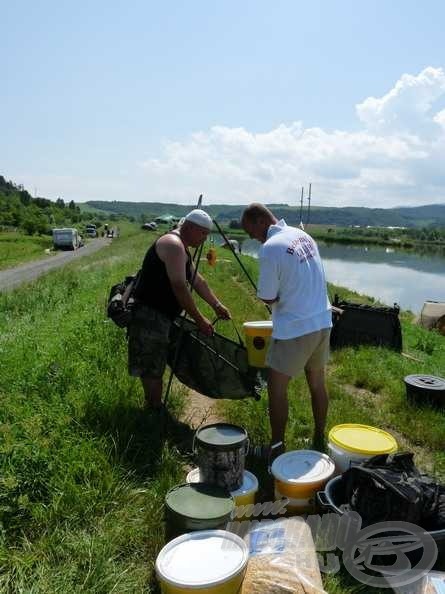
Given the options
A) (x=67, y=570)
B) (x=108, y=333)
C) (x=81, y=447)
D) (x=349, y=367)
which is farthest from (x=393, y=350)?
(x=67, y=570)

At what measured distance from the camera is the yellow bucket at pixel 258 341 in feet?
14.1

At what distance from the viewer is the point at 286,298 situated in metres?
3.75

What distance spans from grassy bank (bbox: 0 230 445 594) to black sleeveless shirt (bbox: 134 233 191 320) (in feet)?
3.16

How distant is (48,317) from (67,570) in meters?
7.18

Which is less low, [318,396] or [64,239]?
[318,396]

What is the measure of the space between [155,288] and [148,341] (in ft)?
1.65

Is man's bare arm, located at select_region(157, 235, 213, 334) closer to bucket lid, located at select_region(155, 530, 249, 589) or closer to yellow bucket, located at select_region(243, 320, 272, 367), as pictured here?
yellow bucket, located at select_region(243, 320, 272, 367)

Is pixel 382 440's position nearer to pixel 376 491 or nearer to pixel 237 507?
pixel 376 491

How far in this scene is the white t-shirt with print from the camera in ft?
12.0

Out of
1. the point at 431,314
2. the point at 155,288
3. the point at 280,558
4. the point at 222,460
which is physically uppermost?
the point at 155,288

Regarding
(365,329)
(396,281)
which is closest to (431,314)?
(365,329)

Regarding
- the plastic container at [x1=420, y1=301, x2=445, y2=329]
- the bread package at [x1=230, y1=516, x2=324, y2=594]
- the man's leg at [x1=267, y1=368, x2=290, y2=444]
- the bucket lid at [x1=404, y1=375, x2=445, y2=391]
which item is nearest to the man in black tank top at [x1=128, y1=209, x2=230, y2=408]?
the man's leg at [x1=267, y1=368, x2=290, y2=444]

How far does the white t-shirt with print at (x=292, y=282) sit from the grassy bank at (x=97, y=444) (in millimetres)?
1184

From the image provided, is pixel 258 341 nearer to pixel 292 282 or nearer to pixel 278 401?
pixel 278 401
